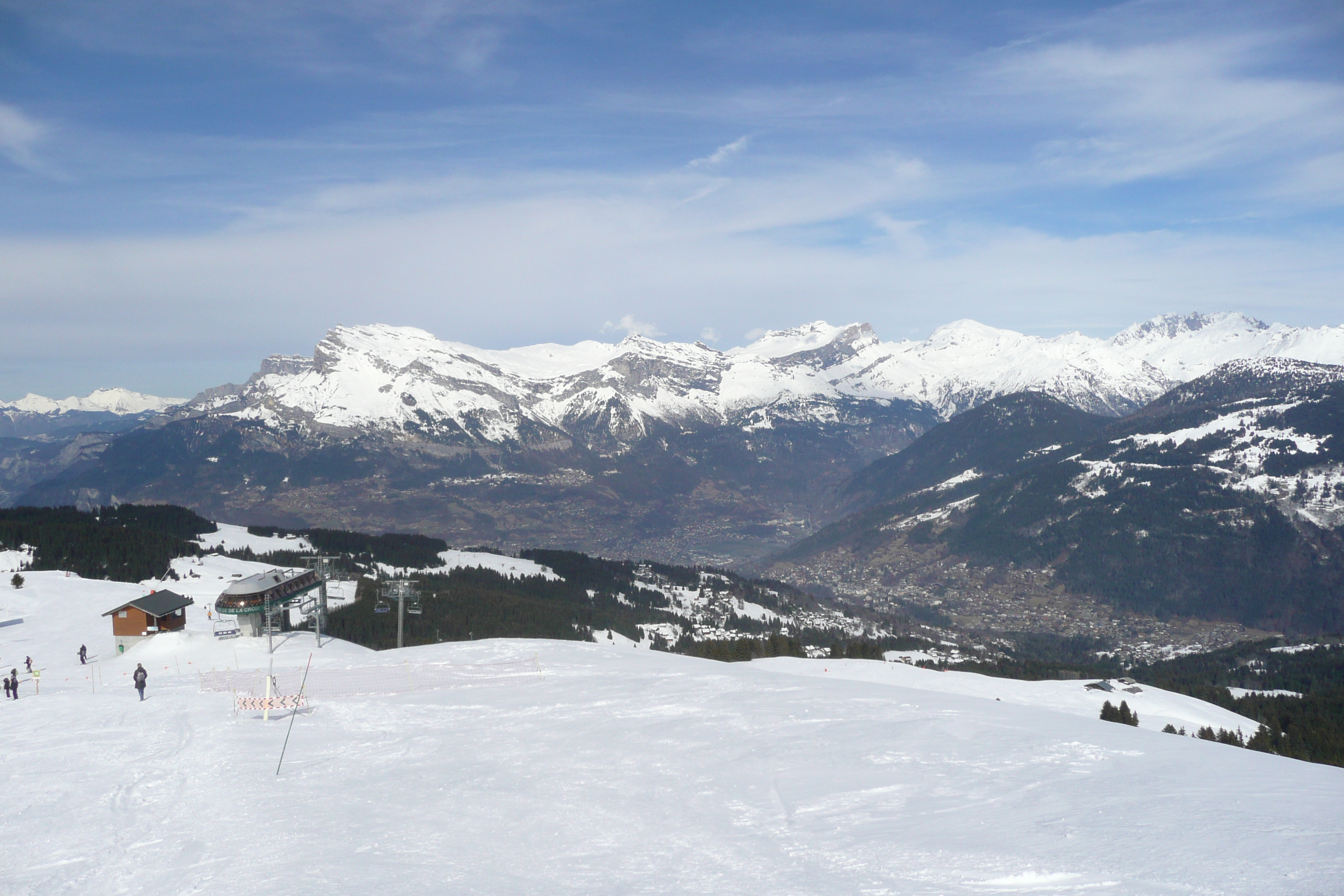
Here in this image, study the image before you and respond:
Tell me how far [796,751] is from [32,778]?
97.9 feet

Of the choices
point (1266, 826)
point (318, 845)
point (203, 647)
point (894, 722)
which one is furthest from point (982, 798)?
point (203, 647)

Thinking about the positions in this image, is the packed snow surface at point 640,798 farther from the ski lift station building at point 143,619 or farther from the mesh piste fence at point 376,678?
the ski lift station building at point 143,619

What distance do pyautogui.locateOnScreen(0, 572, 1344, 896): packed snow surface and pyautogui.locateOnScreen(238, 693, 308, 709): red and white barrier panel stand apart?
4.20 feet

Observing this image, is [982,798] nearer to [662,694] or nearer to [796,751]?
[796,751]

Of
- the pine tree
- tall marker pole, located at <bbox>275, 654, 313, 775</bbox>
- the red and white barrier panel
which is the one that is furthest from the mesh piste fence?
the pine tree

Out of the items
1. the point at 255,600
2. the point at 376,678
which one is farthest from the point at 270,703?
the point at 255,600

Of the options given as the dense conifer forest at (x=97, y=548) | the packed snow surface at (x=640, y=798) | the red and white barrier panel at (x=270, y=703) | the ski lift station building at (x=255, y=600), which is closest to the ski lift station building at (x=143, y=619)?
the ski lift station building at (x=255, y=600)

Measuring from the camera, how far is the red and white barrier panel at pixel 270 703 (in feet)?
136

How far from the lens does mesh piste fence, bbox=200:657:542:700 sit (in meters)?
46.9

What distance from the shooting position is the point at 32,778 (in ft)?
101

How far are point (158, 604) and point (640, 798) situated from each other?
6108 centimetres

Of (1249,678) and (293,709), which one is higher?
(293,709)

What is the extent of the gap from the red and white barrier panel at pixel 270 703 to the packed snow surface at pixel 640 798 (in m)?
1.28

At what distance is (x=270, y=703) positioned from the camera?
41.4 metres
